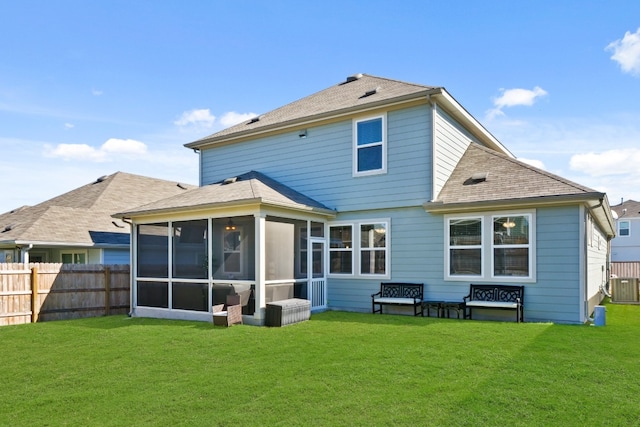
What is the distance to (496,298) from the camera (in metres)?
9.72

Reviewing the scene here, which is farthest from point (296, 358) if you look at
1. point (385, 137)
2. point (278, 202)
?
point (385, 137)

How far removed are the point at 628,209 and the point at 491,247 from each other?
34.3 meters

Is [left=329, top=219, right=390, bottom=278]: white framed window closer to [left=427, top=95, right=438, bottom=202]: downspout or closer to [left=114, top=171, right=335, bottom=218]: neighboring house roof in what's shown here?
[left=114, top=171, right=335, bottom=218]: neighboring house roof

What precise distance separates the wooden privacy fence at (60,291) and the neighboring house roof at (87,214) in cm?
351

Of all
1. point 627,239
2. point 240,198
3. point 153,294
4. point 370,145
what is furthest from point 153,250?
point 627,239

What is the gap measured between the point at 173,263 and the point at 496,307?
7974 mm

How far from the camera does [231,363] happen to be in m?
6.27

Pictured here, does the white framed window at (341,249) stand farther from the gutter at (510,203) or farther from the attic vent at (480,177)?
the attic vent at (480,177)

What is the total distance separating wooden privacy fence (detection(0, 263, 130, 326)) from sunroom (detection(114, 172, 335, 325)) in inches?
49.5

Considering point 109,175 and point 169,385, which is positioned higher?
point 109,175

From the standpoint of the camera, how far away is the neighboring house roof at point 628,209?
34769 millimetres

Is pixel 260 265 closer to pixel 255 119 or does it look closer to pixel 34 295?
pixel 34 295

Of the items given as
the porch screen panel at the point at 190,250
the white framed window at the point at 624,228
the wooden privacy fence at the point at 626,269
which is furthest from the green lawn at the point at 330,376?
the white framed window at the point at 624,228

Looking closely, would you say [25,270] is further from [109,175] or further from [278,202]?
[109,175]
